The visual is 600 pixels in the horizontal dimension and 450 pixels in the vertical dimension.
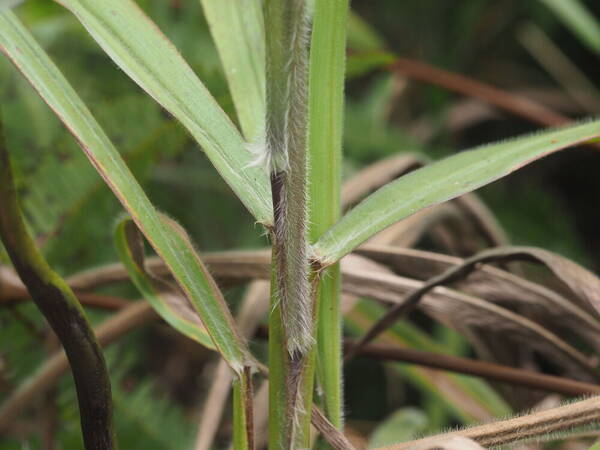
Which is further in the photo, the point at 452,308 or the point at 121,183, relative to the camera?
the point at 452,308

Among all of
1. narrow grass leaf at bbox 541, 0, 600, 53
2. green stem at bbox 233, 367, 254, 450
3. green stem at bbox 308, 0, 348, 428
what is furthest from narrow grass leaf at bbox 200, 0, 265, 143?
narrow grass leaf at bbox 541, 0, 600, 53

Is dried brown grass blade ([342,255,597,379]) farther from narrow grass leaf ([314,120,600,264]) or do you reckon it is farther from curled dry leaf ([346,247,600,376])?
narrow grass leaf ([314,120,600,264])

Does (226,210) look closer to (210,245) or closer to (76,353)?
(210,245)

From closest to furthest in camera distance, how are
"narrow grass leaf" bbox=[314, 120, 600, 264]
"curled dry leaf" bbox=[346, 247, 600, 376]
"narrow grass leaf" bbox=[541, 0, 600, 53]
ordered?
"narrow grass leaf" bbox=[314, 120, 600, 264] → "curled dry leaf" bbox=[346, 247, 600, 376] → "narrow grass leaf" bbox=[541, 0, 600, 53]

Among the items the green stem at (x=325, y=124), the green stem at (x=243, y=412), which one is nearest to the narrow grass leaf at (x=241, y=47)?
the green stem at (x=325, y=124)

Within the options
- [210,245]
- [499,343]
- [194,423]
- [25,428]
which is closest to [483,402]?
[499,343]

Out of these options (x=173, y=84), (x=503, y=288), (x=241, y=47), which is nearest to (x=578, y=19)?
(x=503, y=288)

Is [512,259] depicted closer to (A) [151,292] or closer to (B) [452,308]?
(B) [452,308]
